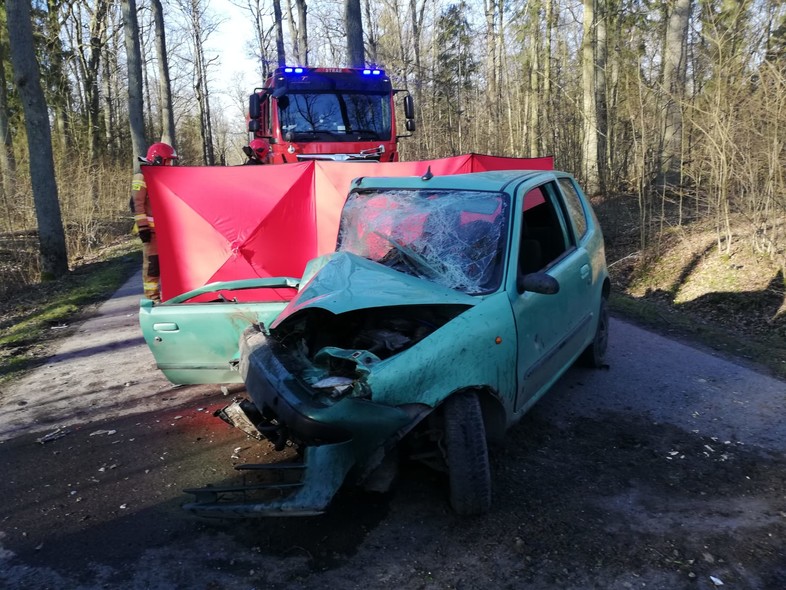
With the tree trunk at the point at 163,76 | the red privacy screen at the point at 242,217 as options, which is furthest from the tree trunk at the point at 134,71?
the red privacy screen at the point at 242,217

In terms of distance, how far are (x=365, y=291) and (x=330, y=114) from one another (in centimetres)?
861

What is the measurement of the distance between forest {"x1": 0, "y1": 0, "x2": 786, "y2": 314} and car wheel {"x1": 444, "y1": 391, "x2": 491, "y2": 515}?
6482 millimetres

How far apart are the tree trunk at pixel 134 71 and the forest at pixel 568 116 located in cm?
6

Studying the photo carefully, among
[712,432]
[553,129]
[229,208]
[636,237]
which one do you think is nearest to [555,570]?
[712,432]

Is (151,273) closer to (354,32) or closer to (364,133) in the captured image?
(364,133)

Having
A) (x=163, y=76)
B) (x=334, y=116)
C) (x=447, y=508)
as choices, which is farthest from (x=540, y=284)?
(x=163, y=76)

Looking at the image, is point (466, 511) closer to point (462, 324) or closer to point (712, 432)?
point (462, 324)

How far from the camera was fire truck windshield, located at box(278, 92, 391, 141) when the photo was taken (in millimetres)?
11219

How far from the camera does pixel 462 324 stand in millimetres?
3227

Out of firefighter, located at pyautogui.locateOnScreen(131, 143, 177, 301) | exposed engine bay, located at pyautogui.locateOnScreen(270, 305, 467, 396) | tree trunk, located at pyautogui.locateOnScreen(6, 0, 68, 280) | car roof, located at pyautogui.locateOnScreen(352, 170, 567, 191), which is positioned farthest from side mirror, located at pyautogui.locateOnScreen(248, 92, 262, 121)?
exposed engine bay, located at pyautogui.locateOnScreen(270, 305, 467, 396)

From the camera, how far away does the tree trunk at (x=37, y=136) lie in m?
9.95

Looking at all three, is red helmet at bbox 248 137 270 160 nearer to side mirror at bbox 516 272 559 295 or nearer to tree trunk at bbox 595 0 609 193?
tree trunk at bbox 595 0 609 193

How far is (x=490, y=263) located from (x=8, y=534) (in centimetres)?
310

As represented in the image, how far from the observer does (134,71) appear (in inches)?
685
